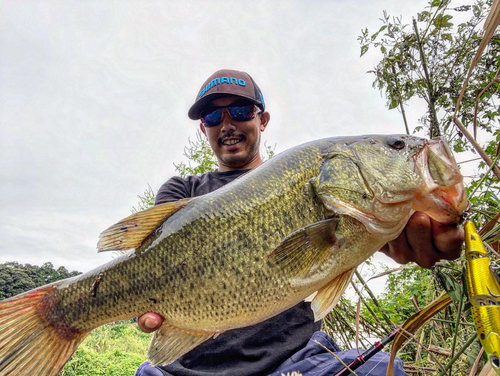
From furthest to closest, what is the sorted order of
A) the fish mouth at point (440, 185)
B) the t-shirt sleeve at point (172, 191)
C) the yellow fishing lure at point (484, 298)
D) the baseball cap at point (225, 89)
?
the baseball cap at point (225, 89), the t-shirt sleeve at point (172, 191), the fish mouth at point (440, 185), the yellow fishing lure at point (484, 298)

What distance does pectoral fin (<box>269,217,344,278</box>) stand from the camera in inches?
59.0

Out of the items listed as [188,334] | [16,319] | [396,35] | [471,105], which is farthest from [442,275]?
[396,35]

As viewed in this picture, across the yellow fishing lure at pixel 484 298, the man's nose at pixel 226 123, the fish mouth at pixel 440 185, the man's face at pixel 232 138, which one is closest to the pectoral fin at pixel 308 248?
the fish mouth at pixel 440 185

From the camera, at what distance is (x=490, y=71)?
9.52 feet

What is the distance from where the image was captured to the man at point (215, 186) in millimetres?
1659

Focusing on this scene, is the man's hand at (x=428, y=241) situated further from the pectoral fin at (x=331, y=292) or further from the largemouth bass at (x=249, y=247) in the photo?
the pectoral fin at (x=331, y=292)

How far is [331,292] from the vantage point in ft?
5.31

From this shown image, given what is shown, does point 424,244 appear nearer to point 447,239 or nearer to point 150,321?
point 447,239

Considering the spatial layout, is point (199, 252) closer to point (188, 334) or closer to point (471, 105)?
point (188, 334)

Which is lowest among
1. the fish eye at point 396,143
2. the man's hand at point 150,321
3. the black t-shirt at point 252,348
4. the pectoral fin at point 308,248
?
the black t-shirt at point 252,348

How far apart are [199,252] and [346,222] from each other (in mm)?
718

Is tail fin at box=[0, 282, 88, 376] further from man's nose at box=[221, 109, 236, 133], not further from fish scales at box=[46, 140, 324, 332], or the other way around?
man's nose at box=[221, 109, 236, 133]

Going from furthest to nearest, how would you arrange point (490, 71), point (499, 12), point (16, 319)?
point (490, 71) → point (16, 319) → point (499, 12)

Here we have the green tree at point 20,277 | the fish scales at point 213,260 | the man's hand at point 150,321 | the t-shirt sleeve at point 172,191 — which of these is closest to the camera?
the fish scales at point 213,260
